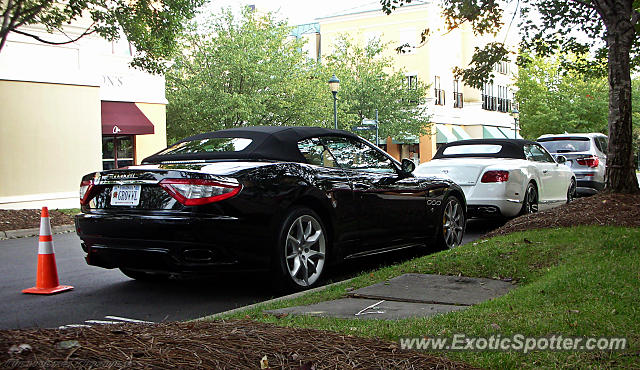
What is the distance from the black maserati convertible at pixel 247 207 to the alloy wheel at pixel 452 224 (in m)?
1.27

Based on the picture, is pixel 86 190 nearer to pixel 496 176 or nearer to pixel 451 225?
pixel 451 225

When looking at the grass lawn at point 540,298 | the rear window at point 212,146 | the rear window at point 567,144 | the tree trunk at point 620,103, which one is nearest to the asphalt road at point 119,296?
the grass lawn at point 540,298

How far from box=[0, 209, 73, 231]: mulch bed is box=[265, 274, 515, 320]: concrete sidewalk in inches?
376

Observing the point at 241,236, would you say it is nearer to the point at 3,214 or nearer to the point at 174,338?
the point at 174,338

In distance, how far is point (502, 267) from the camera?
6383 mm

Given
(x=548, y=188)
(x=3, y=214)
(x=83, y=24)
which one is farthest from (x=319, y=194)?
(x=83, y=24)

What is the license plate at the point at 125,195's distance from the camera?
593 cm

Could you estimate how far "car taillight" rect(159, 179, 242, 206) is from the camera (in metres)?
5.65

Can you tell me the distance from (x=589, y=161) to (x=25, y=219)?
43.3 feet

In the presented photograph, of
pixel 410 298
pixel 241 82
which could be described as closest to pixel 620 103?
pixel 410 298

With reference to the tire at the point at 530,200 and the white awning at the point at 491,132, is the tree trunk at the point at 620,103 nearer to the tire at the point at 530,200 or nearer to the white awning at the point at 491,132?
the tire at the point at 530,200

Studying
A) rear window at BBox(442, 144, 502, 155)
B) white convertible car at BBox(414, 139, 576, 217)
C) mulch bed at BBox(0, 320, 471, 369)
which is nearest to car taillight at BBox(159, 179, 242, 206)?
mulch bed at BBox(0, 320, 471, 369)

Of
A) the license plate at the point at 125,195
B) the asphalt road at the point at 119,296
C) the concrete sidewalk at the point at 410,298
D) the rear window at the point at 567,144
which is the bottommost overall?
the asphalt road at the point at 119,296

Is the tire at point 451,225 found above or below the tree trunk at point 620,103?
below
